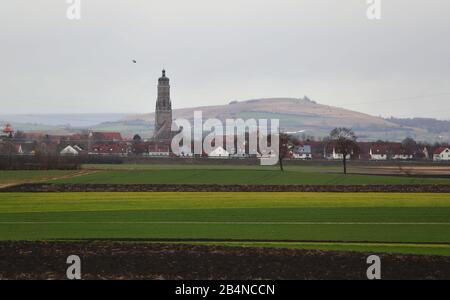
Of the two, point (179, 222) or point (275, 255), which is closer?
point (275, 255)

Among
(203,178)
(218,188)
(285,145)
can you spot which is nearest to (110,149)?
(285,145)

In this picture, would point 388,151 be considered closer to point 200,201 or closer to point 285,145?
point 285,145

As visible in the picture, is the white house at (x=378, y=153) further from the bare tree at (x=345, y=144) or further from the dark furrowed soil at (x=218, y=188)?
the dark furrowed soil at (x=218, y=188)

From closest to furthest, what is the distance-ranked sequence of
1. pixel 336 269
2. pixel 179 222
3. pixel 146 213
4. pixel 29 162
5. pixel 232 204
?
pixel 336 269 < pixel 179 222 < pixel 146 213 < pixel 232 204 < pixel 29 162

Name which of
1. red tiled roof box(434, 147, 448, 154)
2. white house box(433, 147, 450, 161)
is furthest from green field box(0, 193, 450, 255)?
red tiled roof box(434, 147, 448, 154)

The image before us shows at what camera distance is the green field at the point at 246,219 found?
97.6 feet

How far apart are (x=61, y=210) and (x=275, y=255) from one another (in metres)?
20.2

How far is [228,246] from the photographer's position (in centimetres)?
2769

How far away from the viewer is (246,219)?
3728 centimetres

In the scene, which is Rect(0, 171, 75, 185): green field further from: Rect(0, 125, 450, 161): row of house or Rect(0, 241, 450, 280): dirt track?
Rect(0, 125, 450, 161): row of house

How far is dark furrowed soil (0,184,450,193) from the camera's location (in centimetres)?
5834

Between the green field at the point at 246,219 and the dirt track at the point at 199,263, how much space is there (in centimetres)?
237
